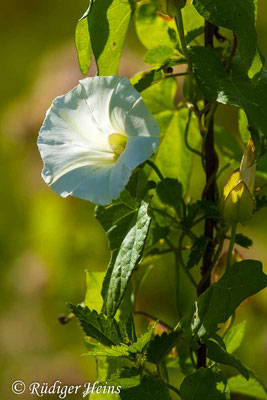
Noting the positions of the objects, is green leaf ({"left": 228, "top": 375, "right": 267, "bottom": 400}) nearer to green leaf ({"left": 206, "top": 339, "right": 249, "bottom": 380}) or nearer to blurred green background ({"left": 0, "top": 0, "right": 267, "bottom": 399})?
green leaf ({"left": 206, "top": 339, "right": 249, "bottom": 380})

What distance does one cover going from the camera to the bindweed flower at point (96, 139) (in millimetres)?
558

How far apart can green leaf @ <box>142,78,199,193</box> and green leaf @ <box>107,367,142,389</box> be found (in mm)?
233

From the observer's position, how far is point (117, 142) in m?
0.62

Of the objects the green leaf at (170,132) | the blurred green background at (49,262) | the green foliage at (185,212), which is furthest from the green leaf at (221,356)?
the blurred green background at (49,262)

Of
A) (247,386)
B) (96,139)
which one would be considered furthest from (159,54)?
(247,386)

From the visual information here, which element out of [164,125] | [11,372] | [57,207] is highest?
[164,125]

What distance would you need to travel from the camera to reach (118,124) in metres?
0.60

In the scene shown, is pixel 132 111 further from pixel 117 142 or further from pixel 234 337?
pixel 234 337

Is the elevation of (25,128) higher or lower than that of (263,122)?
lower

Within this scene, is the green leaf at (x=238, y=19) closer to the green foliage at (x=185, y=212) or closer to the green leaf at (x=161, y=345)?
the green foliage at (x=185, y=212)

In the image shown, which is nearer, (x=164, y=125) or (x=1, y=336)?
(x=164, y=125)

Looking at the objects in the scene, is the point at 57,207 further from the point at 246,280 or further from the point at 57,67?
the point at 246,280

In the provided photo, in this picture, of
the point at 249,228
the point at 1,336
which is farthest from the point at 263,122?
the point at 1,336

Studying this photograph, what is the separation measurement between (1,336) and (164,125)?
0.99 meters
